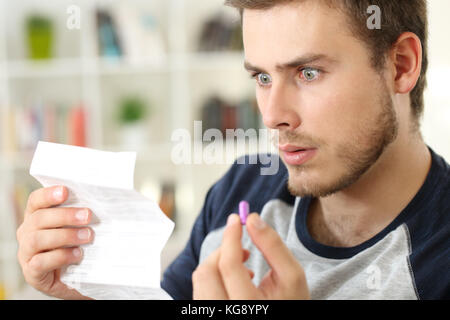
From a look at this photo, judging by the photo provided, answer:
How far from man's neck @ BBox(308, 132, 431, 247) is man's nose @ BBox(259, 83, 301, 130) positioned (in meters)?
0.20

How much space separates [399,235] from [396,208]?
0.31 feet

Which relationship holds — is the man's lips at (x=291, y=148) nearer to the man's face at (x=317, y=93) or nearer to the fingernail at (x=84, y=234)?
the man's face at (x=317, y=93)

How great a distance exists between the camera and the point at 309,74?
1062 millimetres

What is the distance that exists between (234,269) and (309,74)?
0.45 m

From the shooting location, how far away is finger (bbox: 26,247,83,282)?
98cm

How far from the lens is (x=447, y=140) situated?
2.74m

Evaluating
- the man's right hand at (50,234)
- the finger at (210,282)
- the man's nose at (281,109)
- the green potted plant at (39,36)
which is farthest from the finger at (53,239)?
the green potted plant at (39,36)

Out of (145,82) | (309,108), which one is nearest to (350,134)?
(309,108)

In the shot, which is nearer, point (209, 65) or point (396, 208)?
point (396, 208)

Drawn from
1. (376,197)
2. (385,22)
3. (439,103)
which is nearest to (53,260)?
(376,197)

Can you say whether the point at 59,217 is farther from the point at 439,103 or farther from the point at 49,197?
the point at 439,103

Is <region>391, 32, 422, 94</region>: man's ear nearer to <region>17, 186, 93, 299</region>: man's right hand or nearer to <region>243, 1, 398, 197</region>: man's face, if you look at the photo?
<region>243, 1, 398, 197</region>: man's face

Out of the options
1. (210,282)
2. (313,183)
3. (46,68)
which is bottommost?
(210,282)
